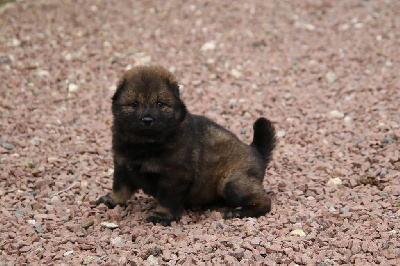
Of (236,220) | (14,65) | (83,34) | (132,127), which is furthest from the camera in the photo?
(83,34)

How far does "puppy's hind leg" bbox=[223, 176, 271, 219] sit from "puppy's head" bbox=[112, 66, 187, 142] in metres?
0.89

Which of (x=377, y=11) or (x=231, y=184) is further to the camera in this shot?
(x=377, y=11)

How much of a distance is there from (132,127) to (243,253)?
1455mm

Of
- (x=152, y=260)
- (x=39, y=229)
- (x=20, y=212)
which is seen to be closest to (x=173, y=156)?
(x=152, y=260)

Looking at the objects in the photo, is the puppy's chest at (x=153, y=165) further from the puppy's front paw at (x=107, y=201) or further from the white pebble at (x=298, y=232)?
the white pebble at (x=298, y=232)

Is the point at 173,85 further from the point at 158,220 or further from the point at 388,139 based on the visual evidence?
the point at 388,139

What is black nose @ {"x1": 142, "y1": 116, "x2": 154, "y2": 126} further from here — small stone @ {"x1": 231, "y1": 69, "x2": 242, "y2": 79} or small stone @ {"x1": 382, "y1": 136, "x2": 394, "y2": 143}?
small stone @ {"x1": 231, "y1": 69, "x2": 242, "y2": 79}

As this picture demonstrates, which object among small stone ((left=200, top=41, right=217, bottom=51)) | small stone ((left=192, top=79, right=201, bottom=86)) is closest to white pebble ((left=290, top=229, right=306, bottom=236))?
small stone ((left=192, top=79, right=201, bottom=86))

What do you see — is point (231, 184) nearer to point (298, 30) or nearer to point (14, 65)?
point (14, 65)

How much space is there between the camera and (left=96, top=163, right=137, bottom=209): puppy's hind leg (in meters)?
5.23

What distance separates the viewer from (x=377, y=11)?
11.5 metres

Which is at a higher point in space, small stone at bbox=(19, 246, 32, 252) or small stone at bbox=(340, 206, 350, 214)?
small stone at bbox=(340, 206, 350, 214)

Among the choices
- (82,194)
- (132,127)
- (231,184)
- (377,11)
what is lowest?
(82,194)

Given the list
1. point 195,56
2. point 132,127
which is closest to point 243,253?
point 132,127
